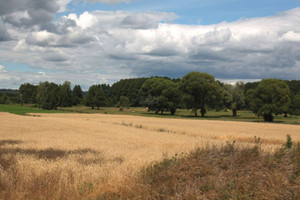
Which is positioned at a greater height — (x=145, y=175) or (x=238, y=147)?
(x=238, y=147)

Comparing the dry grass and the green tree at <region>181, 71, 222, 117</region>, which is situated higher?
the green tree at <region>181, 71, 222, 117</region>

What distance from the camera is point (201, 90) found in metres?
96.6

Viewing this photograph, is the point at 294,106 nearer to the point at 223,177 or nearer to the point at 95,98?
the point at 95,98

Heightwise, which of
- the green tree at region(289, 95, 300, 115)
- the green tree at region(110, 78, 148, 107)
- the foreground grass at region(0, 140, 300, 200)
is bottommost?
the foreground grass at region(0, 140, 300, 200)

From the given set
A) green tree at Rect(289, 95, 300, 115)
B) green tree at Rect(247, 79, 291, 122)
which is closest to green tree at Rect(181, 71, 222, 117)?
green tree at Rect(247, 79, 291, 122)

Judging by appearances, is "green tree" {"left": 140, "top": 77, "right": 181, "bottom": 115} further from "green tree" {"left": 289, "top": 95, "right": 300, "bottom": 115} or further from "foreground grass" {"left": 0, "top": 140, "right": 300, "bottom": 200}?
"foreground grass" {"left": 0, "top": 140, "right": 300, "bottom": 200}

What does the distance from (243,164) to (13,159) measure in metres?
10.7

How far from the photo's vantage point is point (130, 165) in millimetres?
13719

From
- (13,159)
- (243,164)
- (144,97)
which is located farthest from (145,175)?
(144,97)

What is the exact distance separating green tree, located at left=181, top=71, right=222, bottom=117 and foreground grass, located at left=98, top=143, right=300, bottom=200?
83.8 metres

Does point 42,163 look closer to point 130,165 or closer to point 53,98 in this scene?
point 130,165

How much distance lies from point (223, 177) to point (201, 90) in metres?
88.3

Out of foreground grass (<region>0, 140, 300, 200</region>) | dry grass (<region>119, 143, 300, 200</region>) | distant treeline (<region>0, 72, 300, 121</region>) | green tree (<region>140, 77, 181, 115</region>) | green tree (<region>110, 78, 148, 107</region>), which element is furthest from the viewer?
green tree (<region>110, 78, 148, 107</region>)

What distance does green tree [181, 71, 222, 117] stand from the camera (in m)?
96.1
